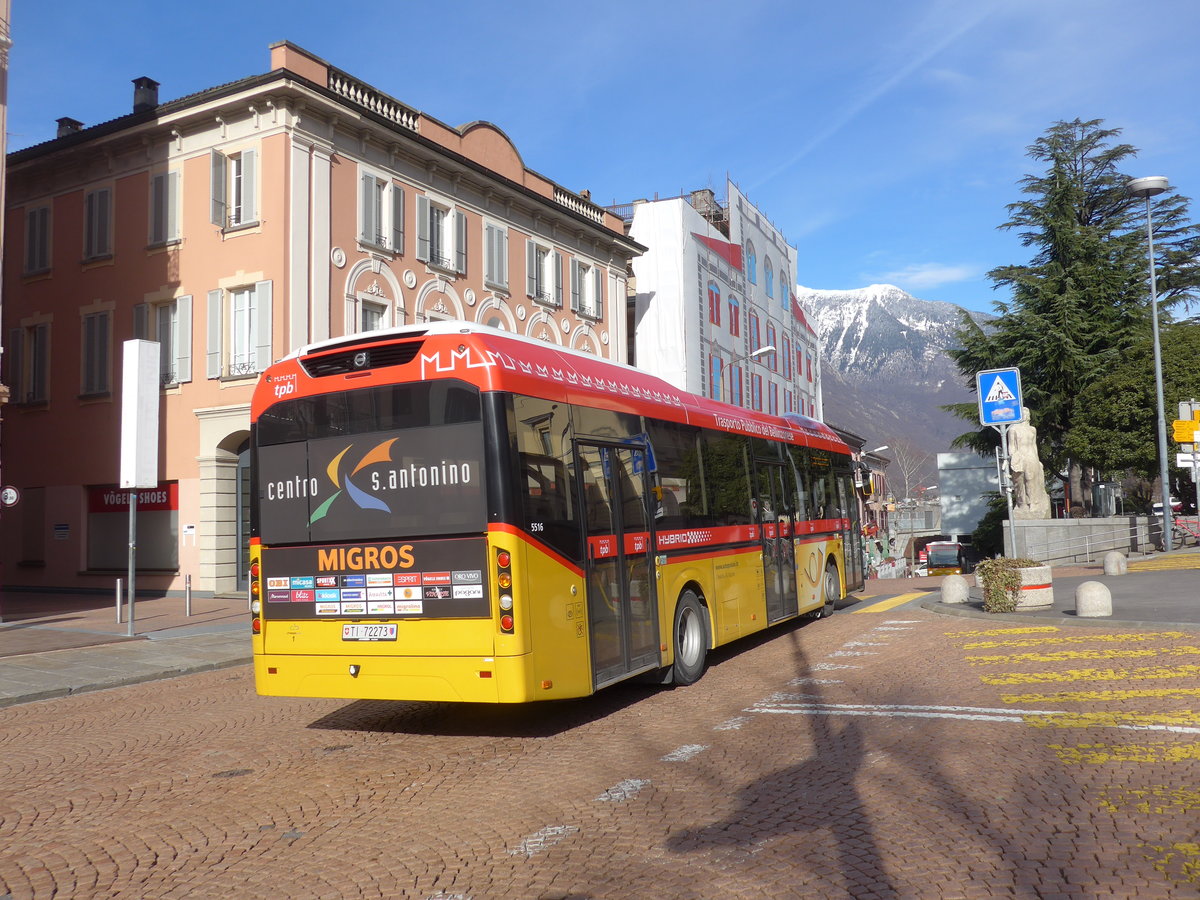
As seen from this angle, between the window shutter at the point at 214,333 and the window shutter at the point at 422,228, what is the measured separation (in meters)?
5.28

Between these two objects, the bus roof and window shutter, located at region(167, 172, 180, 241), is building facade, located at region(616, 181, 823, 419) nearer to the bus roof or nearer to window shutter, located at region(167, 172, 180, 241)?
window shutter, located at region(167, 172, 180, 241)

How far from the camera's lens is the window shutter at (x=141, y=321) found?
26.0m

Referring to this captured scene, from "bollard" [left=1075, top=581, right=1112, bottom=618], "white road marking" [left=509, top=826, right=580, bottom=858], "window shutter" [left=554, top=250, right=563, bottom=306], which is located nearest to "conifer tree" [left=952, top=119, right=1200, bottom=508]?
"window shutter" [left=554, top=250, right=563, bottom=306]

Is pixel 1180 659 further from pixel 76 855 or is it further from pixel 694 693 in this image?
pixel 76 855

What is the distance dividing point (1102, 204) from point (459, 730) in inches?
1660

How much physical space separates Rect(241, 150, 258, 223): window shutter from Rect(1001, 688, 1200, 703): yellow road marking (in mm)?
20305

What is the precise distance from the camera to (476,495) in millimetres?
7578

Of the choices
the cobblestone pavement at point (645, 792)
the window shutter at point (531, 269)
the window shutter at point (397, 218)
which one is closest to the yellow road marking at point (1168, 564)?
the cobblestone pavement at point (645, 792)

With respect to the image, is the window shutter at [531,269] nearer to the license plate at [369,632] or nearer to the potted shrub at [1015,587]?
the potted shrub at [1015,587]

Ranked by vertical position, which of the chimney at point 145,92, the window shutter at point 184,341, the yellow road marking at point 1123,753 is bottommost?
the yellow road marking at point 1123,753

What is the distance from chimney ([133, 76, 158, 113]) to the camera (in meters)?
28.5

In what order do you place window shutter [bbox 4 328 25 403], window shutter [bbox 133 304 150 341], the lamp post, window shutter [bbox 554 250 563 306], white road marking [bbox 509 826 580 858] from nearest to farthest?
white road marking [bbox 509 826 580 858] → window shutter [bbox 133 304 150 341] → the lamp post → window shutter [bbox 4 328 25 403] → window shutter [bbox 554 250 563 306]

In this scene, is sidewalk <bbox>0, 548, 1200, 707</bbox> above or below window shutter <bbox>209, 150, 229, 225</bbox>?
below

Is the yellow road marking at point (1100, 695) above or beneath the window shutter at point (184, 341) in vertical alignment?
beneath
